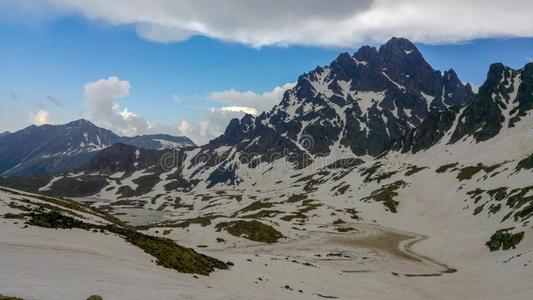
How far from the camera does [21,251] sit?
25.5 meters

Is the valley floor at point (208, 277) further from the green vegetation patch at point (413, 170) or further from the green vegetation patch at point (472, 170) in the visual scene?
the green vegetation patch at point (413, 170)

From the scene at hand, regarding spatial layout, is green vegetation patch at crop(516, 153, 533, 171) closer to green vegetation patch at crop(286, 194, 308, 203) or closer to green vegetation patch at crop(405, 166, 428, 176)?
green vegetation patch at crop(405, 166, 428, 176)

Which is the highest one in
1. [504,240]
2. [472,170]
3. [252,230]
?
[472,170]

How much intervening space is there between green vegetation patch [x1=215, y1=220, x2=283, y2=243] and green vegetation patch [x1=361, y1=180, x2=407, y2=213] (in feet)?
191

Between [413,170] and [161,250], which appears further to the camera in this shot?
[413,170]

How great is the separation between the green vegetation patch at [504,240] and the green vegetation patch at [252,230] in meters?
37.7

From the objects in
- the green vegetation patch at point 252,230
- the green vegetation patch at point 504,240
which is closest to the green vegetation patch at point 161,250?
the green vegetation patch at point 504,240

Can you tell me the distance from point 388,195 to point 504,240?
275 ft

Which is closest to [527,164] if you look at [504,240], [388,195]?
[388,195]

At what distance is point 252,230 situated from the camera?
280ft

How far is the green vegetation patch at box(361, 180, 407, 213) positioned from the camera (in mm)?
135125

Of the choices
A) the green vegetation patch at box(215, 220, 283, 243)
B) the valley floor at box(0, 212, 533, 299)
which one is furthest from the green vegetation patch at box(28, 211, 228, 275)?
the green vegetation patch at box(215, 220, 283, 243)

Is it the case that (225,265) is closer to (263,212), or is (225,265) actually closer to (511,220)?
(511,220)

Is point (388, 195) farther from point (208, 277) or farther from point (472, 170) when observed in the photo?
point (208, 277)
